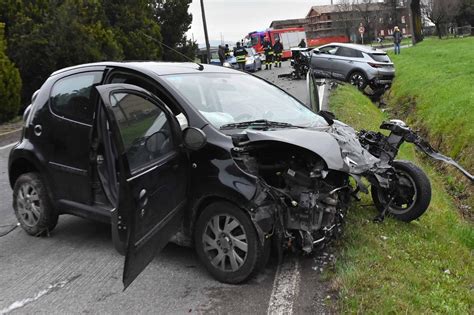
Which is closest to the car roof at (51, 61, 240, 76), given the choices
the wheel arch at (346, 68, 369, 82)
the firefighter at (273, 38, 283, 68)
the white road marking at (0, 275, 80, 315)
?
the white road marking at (0, 275, 80, 315)

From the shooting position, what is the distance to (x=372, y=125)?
11625mm

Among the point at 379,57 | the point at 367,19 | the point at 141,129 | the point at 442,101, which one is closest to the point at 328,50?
the point at 379,57

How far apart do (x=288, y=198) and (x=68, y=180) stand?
220 centimetres

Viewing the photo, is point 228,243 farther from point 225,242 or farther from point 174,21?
point 174,21

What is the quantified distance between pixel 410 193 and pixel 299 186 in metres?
1.62

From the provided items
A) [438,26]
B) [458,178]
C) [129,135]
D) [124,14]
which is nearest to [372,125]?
[458,178]

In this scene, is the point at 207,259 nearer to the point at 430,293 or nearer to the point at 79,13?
the point at 430,293

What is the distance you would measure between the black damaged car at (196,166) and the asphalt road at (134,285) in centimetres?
23

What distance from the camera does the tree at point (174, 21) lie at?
28.6 meters

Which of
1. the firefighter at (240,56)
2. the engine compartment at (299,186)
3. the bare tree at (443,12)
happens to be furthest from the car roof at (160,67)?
the bare tree at (443,12)

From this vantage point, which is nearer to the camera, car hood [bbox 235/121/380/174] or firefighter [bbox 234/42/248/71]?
car hood [bbox 235/121/380/174]

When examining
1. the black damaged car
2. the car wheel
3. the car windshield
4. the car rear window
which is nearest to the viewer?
the black damaged car

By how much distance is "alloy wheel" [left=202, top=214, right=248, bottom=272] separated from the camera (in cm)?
395

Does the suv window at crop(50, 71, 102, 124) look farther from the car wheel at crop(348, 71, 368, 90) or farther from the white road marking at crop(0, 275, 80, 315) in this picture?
the car wheel at crop(348, 71, 368, 90)
